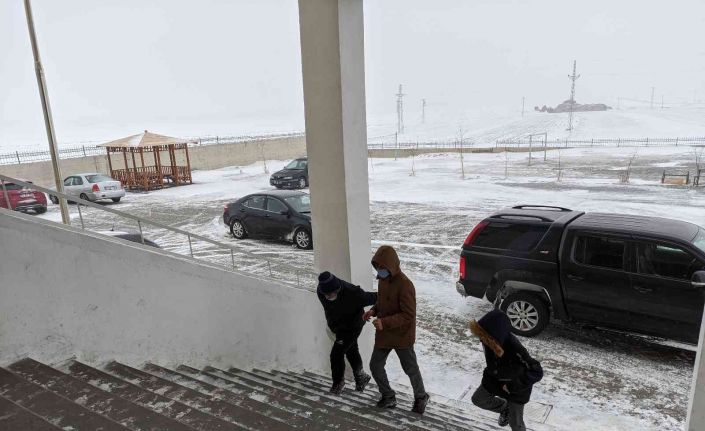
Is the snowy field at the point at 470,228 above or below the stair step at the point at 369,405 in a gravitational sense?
below

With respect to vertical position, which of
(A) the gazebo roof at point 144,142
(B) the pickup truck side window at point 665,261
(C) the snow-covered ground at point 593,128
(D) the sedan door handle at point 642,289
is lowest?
(C) the snow-covered ground at point 593,128

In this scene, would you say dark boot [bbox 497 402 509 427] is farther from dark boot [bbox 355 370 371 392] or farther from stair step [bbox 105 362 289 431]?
stair step [bbox 105 362 289 431]

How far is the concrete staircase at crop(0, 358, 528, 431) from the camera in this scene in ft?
10.1

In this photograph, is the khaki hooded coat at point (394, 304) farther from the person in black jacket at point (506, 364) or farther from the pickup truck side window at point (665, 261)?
the pickup truck side window at point (665, 261)

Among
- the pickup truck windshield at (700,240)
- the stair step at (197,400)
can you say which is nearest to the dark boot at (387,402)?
the stair step at (197,400)

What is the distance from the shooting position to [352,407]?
4.11m

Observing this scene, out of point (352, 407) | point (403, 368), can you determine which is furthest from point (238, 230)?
point (403, 368)

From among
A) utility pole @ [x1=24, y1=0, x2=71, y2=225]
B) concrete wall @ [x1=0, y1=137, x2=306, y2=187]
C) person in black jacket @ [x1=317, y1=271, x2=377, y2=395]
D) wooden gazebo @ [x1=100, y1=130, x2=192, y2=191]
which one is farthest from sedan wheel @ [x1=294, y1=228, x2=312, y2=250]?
concrete wall @ [x1=0, y1=137, x2=306, y2=187]

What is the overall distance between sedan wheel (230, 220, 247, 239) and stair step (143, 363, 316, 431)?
907 cm

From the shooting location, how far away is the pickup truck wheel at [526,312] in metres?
6.70

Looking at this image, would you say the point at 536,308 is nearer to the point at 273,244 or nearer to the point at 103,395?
the point at 103,395

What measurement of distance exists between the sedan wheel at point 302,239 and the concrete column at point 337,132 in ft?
21.1

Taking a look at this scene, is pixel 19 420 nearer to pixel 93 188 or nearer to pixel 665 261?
pixel 665 261

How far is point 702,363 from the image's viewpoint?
2.94m
